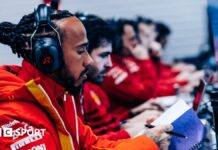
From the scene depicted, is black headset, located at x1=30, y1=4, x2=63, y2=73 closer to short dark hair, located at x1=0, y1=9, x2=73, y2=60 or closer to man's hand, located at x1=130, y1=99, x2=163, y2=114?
short dark hair, located at x1=0, y1=9, x2=73, y2=60

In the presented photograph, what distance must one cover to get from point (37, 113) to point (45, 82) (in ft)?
0.36

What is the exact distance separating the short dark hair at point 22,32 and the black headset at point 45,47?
0.17 feet

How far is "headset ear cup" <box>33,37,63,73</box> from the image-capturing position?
1464mm

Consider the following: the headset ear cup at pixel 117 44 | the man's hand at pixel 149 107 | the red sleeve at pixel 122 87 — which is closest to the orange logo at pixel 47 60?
the man's hand at pixel 149 107

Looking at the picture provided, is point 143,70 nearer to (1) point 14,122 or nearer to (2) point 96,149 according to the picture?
(2) point 96,149

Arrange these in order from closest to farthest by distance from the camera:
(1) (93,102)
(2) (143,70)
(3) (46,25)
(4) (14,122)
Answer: (4) (14,122)
(3) (46,25)
(1) (93,102)
(2) (143,70)

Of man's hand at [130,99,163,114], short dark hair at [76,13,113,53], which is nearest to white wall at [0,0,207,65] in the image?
man's hand at [130,99,163,114]

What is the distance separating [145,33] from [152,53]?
0.70 feet

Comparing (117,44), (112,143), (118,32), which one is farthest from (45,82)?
(118,32)

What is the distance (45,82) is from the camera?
153cm

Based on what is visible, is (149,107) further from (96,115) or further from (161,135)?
(161,135)

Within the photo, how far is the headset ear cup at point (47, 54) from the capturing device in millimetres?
1464

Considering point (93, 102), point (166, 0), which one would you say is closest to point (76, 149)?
point (93, 102)

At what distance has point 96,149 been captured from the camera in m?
1.71
